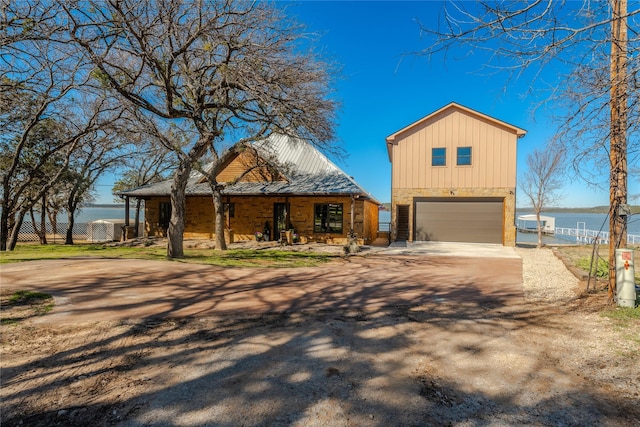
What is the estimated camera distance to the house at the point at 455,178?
56.7 ft

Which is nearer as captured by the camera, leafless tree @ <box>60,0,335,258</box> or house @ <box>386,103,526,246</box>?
leafless tree @ <box>60,0,335,258</box>

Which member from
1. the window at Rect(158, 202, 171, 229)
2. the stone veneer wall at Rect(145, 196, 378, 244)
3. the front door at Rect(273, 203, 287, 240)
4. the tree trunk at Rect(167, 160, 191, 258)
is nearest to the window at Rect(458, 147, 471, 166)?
the stone veneer wall at Rect(145, 196, 378, 244)

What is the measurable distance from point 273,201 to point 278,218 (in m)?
1.00

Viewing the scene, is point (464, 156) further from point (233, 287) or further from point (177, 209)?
point (233, 287)

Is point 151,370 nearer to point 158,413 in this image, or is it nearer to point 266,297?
point 158,413

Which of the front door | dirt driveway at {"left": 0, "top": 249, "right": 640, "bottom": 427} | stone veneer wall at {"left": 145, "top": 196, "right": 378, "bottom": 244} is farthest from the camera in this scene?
the front door

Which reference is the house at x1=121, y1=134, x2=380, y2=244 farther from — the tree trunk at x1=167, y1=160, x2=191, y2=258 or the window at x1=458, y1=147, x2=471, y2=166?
the window at x1=458, y1=147, x2=471, y2=166

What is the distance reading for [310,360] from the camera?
3.43m

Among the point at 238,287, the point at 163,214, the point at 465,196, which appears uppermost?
the point at 465,196

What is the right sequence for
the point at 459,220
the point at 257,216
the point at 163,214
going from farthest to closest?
the point at 163,214, the point at 257,216, the point at 459,220

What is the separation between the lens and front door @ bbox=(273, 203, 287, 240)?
18.0 m

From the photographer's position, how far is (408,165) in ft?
61.6

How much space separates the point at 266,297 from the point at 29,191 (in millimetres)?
21423

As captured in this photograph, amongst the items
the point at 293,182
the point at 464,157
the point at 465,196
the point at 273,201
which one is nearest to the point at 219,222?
the point at 273,201
